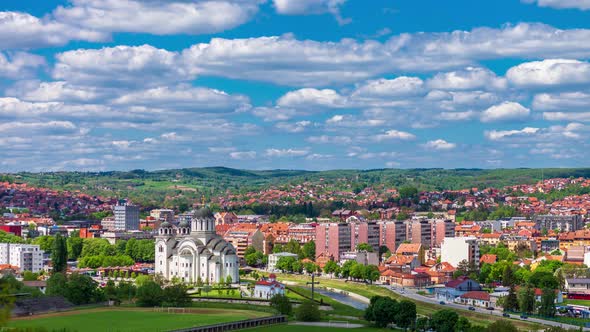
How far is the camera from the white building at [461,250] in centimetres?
10238

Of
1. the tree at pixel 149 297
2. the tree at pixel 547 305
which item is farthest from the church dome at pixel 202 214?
the tree at pixel 547 305

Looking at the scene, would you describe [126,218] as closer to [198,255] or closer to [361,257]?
[361,257]

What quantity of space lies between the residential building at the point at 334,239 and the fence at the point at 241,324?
165 ft

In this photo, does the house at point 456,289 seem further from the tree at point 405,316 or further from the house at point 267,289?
the tree at point 405,316

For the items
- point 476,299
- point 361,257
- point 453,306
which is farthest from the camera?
point 361,257

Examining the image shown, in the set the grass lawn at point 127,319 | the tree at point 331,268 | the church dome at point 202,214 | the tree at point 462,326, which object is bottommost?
the grass lawn at point 127,319

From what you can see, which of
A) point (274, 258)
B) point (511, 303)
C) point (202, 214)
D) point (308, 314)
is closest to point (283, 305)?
point (308, 314)

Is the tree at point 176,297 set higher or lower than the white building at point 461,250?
lower

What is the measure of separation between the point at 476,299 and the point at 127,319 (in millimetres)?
28893

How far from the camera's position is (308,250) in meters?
116

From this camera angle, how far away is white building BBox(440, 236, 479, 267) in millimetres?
102375

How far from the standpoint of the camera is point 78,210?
174750 millimetres

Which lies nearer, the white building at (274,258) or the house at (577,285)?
the house at (577,285)

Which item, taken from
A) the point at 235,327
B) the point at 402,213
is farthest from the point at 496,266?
the point at 402,213
